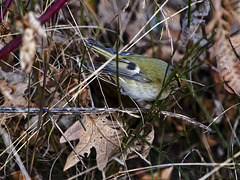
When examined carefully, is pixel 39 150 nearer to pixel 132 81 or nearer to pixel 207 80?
pixel 132 81

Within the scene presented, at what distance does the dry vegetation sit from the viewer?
1457mm

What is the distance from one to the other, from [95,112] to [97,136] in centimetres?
15

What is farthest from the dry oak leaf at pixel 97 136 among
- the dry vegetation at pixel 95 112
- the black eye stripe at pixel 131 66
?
the black eye stripe at pixel 131 66

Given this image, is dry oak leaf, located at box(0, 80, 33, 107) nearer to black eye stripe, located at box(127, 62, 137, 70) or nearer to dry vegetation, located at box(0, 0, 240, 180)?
dry vegetation, located at box(0, 0, 240, 180)

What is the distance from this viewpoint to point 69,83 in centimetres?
189

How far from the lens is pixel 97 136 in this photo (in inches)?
66.9

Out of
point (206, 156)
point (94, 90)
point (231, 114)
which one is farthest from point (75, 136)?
point (231, 114)

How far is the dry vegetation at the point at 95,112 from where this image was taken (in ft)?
4.78

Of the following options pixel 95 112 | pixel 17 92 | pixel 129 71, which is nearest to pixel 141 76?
pixel 129 71

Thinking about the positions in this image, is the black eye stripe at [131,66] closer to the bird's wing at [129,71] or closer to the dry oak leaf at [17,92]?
the bird's wing at [129,71]

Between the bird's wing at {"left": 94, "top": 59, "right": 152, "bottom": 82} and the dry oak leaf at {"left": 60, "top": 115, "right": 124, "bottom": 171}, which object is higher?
the bird's wing at {"left": 94, "top": 59, "right": 152, "bottom": 82}

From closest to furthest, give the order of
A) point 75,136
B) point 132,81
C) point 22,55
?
point 22,55 < point 75,136 < point 132,81

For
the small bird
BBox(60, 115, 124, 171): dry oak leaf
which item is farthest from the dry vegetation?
the small bird

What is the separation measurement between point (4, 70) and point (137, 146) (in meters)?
1.03
